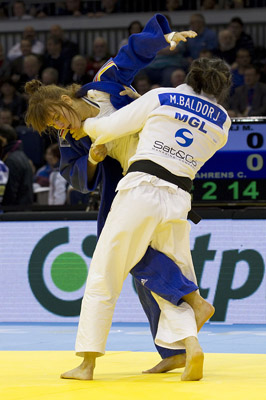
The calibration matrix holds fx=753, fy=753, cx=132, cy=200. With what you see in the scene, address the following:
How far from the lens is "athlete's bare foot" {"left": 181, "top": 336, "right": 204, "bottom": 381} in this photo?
3.43 metres

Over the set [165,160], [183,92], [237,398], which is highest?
[183,92]

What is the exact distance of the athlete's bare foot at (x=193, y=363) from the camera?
3.43m

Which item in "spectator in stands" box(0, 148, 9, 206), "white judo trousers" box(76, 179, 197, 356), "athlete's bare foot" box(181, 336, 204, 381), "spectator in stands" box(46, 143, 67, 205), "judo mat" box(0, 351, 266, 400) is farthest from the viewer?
"spectator in stands" box(46, 143, 67, 205)

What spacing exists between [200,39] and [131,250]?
8.09 meters

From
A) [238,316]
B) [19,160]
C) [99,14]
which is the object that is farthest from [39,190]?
[99,14]

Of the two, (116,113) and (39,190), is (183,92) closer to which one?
(116,113)

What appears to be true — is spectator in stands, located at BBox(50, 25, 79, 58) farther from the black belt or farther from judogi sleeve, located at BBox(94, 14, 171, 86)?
the black belt

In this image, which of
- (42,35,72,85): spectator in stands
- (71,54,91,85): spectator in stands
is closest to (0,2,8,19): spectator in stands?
(42,35,72,85): spectator in stands

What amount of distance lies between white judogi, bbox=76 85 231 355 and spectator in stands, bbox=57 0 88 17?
9.84 meters

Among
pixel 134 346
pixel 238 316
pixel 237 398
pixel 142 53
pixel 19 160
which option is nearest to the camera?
pixel 237 398

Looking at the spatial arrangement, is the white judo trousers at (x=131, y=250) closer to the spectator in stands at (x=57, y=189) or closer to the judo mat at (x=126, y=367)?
the judo mat at (x=126, y=367)

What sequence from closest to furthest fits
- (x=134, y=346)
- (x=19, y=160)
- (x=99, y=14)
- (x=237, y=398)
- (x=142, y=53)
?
(x=237, y=398)
(x=142, y=53)
(x=134, y=346)
(x=19, y=160)
(x=99, y=14)

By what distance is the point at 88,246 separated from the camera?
645 cm

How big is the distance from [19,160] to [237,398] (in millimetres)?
5136
